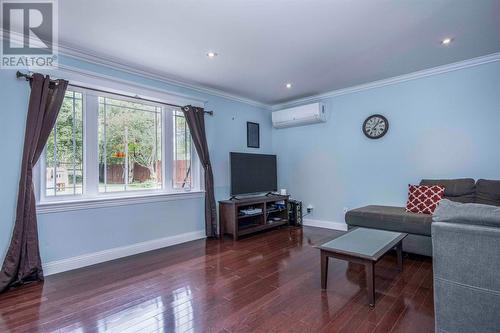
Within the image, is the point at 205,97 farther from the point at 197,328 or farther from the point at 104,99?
the point at 197,328

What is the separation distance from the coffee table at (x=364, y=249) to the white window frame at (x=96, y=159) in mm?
2393

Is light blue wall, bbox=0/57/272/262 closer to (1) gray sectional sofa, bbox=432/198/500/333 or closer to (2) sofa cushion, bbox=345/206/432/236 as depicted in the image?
(2) sofa cushion, bbox=345/206/432/236

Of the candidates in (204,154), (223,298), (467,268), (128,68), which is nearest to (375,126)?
(204,154)

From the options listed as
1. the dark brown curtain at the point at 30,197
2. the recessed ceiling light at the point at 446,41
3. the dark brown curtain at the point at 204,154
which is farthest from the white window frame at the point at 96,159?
the recessed ceiling light at the point at 446,41

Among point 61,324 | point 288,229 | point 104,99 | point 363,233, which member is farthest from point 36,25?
point 288,229

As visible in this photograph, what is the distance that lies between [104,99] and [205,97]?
1.55m

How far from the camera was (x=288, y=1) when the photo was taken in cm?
212

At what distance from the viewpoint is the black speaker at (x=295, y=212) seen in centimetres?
500

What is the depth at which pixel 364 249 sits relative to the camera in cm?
226

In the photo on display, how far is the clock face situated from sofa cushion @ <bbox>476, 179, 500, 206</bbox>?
1404 mm

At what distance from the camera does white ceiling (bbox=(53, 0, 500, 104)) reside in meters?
2.20

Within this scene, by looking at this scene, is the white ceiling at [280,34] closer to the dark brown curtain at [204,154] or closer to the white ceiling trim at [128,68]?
the white ceiling trim at [128,68]

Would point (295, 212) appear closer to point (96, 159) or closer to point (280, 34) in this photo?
point (280, 34)

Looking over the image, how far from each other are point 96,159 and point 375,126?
4084 millimetres
